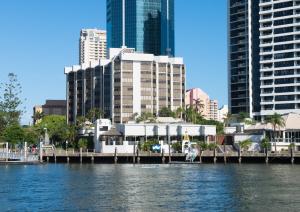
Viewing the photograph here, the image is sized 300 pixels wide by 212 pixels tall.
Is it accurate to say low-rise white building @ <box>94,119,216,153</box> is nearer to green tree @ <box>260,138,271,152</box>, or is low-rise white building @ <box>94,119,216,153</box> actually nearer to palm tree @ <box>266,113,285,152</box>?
green tree @ <box>260,138,271,152</box>

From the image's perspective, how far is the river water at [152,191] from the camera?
76.0 meters

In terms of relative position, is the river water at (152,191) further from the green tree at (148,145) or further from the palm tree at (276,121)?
the palm tree at (276,121)

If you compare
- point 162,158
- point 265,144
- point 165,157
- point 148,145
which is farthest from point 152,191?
point 265,144

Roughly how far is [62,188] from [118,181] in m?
14.6

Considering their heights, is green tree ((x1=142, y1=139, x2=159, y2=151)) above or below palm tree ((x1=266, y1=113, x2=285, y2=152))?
below

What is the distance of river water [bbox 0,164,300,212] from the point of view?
7600 centimetres

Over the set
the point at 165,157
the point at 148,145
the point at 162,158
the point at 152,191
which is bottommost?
the point at 152,191

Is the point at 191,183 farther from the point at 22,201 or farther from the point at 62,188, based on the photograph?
the point at 22,201

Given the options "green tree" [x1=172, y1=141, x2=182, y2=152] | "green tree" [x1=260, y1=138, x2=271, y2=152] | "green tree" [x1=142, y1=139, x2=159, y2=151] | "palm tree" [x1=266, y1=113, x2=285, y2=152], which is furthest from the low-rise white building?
"palm tree" [x1=266, y1=113, x2=285, y2=152]

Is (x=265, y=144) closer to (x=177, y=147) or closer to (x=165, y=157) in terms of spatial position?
(x=177, y=147)

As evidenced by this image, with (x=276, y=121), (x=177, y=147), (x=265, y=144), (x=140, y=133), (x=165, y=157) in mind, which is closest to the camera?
(x=165, y=157)

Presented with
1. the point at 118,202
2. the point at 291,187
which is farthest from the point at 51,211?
the point at 291,187

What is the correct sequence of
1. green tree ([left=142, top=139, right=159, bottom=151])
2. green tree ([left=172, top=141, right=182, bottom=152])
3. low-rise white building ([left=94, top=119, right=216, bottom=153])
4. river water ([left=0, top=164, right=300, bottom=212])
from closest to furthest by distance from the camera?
river water ([left=0, top=164, right=300, bottom=212])
green tree ([left=142, top=139, right=159, bottom=151])
green tree ([left=172, top=141, right=182, bottom=152])
low-rise white building ([left=94, top=119, right=216, bottom=153])

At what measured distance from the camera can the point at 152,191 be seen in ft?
302
